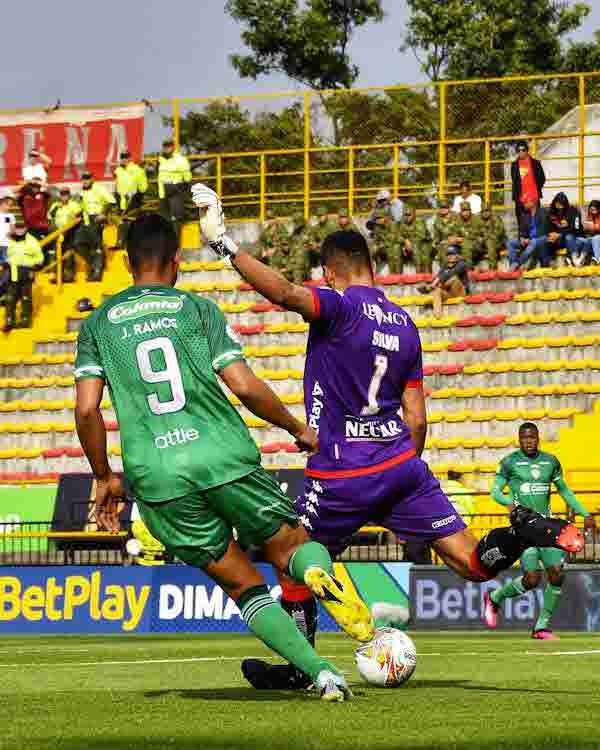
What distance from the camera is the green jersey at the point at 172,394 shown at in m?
7.29

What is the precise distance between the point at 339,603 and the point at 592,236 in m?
21.2

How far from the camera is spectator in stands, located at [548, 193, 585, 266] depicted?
90.5 feet

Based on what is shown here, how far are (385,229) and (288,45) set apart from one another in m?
24.5

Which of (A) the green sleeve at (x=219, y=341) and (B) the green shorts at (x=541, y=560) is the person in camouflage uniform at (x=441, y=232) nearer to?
(B) the green shorts at (x=541, y=560)

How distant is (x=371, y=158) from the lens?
4416 cm

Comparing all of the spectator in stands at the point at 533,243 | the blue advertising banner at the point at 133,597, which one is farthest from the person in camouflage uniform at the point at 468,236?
the blue advertising banner at the point at 133,597

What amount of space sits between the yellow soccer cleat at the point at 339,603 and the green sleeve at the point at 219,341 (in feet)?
3.14

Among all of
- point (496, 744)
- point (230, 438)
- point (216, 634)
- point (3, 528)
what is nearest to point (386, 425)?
point (230, 438)

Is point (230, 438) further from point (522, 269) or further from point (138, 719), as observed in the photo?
point (522, 269)

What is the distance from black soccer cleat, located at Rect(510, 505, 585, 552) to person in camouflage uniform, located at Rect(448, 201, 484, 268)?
65.9 ft

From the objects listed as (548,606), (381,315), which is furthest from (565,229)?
(381,315)

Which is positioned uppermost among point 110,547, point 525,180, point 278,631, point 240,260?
point 525,180

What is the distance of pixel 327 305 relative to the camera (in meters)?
8.45

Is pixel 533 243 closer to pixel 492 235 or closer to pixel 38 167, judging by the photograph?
pixel 492 235
